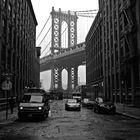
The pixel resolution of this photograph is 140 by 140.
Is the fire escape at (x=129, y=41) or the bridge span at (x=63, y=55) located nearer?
the fire escape at (x=129, y=41)

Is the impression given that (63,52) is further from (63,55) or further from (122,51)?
(122,51)

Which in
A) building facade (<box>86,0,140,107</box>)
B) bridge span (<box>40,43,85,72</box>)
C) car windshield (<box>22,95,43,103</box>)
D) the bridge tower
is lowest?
car windshield (<box>22,95,43,103</box>)

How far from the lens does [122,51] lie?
130ft

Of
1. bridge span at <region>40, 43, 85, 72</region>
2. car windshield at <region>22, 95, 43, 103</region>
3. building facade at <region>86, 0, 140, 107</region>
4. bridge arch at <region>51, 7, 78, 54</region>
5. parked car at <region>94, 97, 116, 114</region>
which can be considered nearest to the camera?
car windshield at <region>22, 95, 43, 103</region>

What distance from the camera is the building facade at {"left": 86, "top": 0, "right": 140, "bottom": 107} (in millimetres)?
31828

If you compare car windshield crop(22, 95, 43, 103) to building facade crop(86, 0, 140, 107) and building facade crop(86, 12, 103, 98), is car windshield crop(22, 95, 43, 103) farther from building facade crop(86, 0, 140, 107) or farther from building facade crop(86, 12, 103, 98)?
building facade crop(86, 12, 103, 98)

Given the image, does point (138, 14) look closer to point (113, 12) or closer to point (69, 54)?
point (113, 12)

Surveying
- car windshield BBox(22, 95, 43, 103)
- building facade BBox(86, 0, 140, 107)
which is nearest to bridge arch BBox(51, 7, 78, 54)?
building facade BBox(86, 0, 140, 107)

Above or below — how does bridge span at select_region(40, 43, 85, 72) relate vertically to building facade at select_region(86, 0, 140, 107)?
above

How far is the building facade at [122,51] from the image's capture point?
104 ft

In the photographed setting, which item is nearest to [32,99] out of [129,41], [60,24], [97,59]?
[129,41]

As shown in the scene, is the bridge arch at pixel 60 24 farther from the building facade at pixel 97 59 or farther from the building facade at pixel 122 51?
the building facade at pixel 122 51

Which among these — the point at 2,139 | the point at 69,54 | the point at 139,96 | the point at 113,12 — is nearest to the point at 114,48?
the point at 113,12

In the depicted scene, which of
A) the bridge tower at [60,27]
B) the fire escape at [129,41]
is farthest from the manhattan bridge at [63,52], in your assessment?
the fire escape at [129,41]
